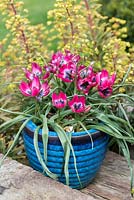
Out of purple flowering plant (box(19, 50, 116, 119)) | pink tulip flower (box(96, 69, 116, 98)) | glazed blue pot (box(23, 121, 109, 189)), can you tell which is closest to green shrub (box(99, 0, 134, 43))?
purple flowering plant (box(19, 50, 116, 119))

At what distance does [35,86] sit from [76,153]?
42cm

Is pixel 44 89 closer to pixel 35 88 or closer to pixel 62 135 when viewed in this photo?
pixel 35 88

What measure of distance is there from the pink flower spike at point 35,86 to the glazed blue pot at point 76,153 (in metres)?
0.19

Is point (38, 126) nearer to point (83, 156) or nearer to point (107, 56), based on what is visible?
point (83, 156)

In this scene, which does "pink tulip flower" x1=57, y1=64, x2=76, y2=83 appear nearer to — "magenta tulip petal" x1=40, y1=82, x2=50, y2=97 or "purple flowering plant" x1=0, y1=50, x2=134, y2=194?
"purple flowering plant" x1=0, y1=50, x2=134, y2=194

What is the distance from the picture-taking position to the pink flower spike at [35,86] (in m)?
2.70

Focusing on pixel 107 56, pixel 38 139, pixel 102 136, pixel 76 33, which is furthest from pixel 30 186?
pixel 76 33

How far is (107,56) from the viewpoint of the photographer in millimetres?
3461

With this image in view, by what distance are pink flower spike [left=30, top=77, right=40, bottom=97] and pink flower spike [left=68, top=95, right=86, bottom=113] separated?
0.19 metres

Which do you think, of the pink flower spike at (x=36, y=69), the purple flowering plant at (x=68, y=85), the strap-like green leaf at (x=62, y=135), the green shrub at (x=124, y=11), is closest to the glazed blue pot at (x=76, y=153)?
the strap-like green leaf at (x=62, y=135)

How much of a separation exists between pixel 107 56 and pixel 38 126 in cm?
96

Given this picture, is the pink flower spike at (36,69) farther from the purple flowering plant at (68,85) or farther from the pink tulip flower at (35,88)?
the pink tulip flower at (35,88)

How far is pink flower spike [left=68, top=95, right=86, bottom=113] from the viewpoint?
266cm

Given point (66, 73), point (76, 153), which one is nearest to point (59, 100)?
point (66, 73)
